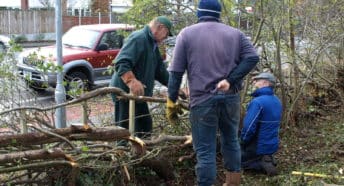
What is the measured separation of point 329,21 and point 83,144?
4477 millimetres

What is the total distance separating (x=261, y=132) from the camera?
5375mm

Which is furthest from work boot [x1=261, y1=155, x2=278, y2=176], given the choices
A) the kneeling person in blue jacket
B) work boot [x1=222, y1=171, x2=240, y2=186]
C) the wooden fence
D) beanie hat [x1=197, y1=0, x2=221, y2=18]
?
the wooden fence

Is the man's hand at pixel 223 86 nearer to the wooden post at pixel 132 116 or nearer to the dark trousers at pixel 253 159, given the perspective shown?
the wooden post at pixel 132 116

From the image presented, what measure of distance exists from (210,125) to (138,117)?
129 cm

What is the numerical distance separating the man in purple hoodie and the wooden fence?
2643cm

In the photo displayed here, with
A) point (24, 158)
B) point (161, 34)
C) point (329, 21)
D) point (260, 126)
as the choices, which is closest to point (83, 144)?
point (24, 158)

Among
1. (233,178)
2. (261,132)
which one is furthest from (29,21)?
(233,178)

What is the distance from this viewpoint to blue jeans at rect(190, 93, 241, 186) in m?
4.11

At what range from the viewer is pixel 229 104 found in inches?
164

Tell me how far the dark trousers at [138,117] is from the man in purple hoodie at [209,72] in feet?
3.36

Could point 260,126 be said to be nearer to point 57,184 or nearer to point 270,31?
point 270,31

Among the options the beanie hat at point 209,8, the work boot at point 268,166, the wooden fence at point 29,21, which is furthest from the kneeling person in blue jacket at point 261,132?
the wooden fence at point 29,21

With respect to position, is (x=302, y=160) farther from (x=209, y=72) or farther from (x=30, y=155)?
(x=30, y=155)

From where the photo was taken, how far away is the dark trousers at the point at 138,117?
17.1 ft
